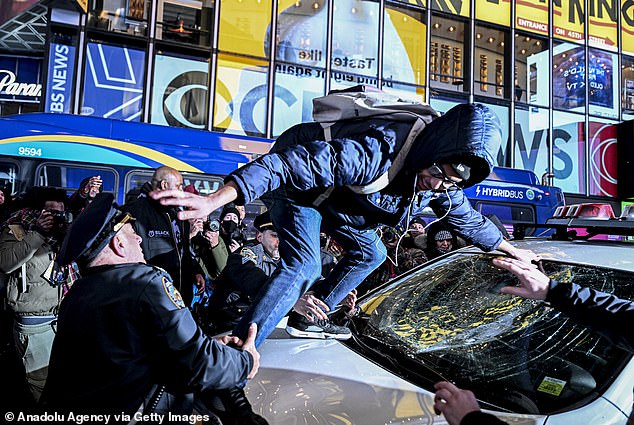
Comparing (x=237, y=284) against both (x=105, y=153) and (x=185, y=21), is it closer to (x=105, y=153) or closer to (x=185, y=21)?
(x=105, y=153)

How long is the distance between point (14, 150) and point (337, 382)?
6.23 metres

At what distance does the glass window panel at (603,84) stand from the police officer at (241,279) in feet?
54.1

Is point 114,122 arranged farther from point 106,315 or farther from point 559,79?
point 559,79

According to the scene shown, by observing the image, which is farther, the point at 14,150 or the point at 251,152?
the point at 251,152

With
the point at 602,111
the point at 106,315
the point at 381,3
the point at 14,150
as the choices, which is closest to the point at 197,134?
the point at 14,150

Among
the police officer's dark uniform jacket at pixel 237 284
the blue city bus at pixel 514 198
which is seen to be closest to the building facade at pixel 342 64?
the blue city bus at pixel 514 198

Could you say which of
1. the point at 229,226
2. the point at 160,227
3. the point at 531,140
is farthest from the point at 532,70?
the point at 160,227

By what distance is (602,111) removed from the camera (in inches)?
685

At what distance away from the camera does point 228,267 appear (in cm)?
367

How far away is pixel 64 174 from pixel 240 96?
24.0ft

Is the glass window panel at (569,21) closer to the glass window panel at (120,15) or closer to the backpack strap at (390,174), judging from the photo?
the glass window panel at (120,15)

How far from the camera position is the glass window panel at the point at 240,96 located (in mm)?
13133

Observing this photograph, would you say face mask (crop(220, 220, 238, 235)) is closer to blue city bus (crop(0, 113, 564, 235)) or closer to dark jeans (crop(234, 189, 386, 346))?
blue city bus (crop(0, 113, 564, 235))

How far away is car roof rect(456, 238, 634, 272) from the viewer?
6.66 feet
